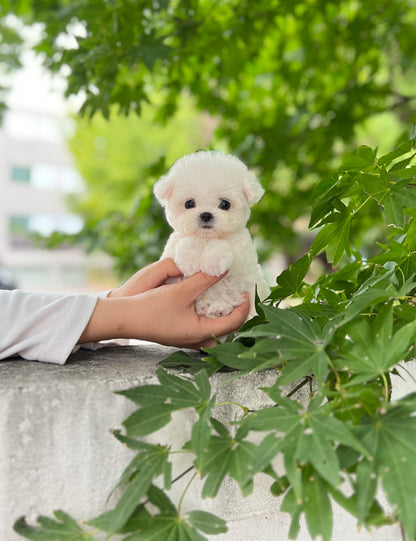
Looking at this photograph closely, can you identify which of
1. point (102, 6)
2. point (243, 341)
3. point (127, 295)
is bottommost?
point (243, 341)

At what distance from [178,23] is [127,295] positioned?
110 cm

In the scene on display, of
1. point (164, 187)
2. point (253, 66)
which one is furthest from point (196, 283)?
point (253, 66)

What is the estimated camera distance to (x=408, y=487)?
0.44 metres

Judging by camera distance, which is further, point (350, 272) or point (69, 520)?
point (350, 272)

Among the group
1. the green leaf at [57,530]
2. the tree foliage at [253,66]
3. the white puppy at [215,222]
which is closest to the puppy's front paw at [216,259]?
the white puppy at [215,222]

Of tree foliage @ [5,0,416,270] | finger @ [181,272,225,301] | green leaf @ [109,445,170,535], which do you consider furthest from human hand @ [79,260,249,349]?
tree foliage @ [5,0,416,270]

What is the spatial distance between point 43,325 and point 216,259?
0.83 ft

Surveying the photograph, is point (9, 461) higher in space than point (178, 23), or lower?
lower

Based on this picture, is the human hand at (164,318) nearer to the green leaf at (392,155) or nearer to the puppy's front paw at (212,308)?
the puppy's front paw at (212,308)

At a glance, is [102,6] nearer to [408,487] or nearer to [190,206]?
[190,206]

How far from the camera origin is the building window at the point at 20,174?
49.5 ft

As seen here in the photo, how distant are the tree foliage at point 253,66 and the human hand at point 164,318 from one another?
759 millimetres

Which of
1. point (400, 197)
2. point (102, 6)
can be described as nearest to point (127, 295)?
point (400, 197)

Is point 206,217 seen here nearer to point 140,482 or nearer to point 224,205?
point 224,205
